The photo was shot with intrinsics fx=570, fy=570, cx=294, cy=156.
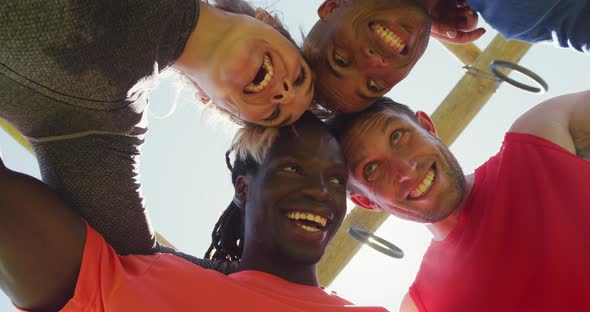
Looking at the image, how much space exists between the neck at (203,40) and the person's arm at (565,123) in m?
1.19

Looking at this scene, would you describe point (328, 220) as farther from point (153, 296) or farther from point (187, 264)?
point (153, 296)

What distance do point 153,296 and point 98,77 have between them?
533mm

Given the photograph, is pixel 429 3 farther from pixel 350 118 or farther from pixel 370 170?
Result: pixel 370 170

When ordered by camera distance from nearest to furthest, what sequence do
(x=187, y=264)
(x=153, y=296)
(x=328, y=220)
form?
(x=153, y=296), (x=187, y=264), (x=328, y=220)

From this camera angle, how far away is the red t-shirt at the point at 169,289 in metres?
1.29

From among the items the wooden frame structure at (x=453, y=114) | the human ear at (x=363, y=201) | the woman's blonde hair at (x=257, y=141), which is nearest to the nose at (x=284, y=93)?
the woman's blonde hair at (x=257, y=141)

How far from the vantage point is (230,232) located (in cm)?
215

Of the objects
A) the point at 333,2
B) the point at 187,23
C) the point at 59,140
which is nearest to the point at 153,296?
the point at 59,140

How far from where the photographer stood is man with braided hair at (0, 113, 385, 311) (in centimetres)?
122

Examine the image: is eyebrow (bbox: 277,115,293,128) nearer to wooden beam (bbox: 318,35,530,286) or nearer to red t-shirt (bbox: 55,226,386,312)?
red t-shirt (bbox: 55,226,386,312)

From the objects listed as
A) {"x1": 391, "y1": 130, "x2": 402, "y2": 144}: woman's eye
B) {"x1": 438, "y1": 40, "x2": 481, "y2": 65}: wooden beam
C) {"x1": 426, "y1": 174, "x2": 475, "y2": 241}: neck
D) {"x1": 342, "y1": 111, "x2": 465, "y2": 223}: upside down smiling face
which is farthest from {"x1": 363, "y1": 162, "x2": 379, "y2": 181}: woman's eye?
{"x1": 438, "y1": 40, "x2": 481, "y2": 65}: wooden beam

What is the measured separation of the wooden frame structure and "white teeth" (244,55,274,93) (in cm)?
187

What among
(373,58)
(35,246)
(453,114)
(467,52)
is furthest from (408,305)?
(467,52)

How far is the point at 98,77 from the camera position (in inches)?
48.7
